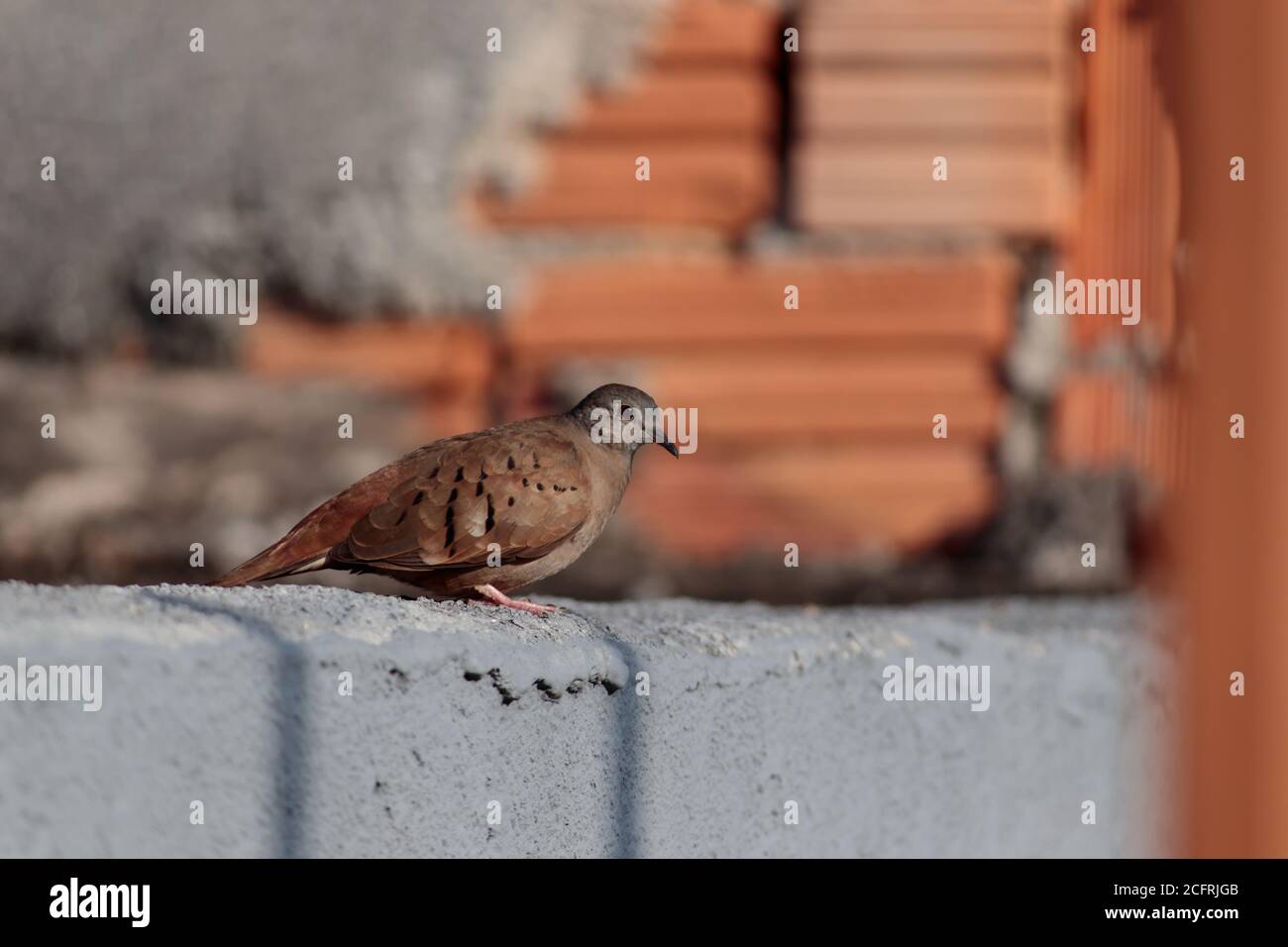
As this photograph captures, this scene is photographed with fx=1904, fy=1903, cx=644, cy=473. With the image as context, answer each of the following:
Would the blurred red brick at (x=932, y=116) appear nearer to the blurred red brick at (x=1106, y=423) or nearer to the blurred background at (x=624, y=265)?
the blurred background at (x=624, y=265)

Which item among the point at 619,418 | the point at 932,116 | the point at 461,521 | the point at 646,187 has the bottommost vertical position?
the point at 461,521

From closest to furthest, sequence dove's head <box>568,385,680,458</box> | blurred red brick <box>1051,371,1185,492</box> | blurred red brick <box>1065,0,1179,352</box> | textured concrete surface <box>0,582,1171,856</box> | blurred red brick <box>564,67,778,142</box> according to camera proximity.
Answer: textured concrete surface <box>0,582,1171,856</box>, dove's head <box>568,385,680,458</box>, blurred red brick <box>1065,0,1179,352</box>, blurred red brick <box>1051,371,1185,492</box>, blurred red brick <box>564,67,778,142</box>

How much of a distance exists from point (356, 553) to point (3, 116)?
6.03 m

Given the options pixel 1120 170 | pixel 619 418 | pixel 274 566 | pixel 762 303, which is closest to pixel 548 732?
pixel 274 566

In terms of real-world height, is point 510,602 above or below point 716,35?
below

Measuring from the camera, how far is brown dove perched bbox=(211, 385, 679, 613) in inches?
149

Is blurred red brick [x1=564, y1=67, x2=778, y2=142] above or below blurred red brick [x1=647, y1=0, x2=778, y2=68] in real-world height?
below

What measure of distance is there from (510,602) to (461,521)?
0.62 ft

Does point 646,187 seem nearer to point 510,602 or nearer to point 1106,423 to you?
point 1106,423

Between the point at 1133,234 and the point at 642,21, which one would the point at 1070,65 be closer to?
the point at 1133,234

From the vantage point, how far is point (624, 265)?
28.6ft

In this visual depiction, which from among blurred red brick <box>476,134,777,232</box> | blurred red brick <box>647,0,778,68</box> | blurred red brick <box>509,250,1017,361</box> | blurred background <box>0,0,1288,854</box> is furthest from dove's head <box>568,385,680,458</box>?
blurred red brick <box>647,0,778,68</box>

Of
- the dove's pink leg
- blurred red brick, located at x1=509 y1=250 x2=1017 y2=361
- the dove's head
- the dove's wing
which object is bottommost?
the dove's pink leg

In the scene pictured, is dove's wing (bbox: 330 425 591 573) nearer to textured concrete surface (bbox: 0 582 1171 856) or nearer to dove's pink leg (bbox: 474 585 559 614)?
dove's pink leg (bbox: 474 585 559 614)
